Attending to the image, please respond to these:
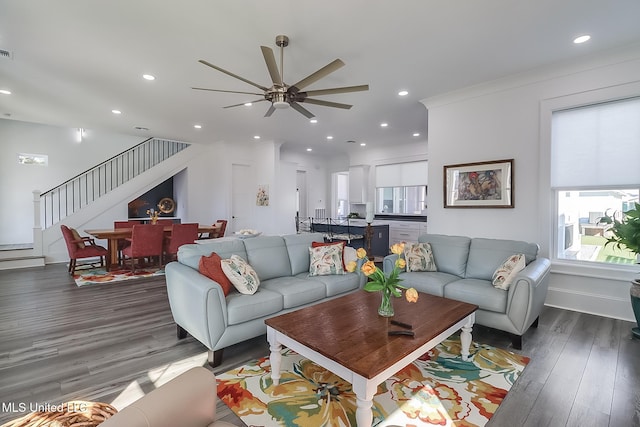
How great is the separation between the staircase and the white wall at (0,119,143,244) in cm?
37

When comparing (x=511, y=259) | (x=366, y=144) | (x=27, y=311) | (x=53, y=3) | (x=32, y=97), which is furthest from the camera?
(x=366, y=144)

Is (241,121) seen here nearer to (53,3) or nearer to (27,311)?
(53,3)

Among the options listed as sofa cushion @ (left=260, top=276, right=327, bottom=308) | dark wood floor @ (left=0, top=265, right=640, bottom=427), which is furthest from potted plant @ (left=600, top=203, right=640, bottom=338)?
sofa cushion @ (left=260, top=276, right=327, bottom=308)

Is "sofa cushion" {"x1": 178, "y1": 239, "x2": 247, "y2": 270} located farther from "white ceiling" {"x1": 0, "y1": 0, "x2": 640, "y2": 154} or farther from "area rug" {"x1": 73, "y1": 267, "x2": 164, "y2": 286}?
"area rug" {"x1": 73, "y1": 267, "x2": 164, "y2": 286}

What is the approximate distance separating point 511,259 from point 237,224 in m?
7.02

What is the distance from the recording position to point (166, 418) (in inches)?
36.8

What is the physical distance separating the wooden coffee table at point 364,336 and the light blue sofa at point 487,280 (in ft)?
1.70

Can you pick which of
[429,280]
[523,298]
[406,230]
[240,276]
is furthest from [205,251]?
[406,230]

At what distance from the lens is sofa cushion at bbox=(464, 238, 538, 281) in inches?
133

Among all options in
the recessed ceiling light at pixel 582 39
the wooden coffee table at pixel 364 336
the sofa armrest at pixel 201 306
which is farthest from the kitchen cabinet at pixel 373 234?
the sofa armrest at pixel 201 306

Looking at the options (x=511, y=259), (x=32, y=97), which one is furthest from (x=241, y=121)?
(x=511, y=259)

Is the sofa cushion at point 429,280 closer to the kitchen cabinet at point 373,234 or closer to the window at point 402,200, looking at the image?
the kitchen cabinet at point 373,234

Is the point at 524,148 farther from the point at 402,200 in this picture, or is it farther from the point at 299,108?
the point at 402,200

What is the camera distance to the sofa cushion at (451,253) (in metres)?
3.68
